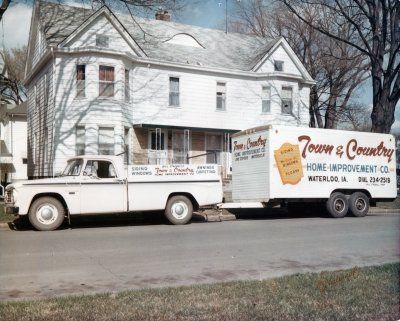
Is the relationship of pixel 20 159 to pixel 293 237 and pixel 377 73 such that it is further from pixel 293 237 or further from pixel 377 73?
pixel 293 237

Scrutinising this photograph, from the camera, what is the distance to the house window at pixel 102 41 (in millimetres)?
23906

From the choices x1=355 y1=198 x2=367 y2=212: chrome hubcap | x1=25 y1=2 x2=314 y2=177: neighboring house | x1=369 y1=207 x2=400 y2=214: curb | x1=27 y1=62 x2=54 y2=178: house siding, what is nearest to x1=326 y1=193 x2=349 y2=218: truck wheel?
x1=355 y1=198 x2=367 y2=212: chrome hubcap

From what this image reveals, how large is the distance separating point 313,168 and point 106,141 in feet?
34.1

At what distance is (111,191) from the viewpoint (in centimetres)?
1389

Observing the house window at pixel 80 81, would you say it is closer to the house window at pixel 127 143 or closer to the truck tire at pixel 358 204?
the house window at pixel 127 143

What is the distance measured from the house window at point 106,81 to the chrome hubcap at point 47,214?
1091cm

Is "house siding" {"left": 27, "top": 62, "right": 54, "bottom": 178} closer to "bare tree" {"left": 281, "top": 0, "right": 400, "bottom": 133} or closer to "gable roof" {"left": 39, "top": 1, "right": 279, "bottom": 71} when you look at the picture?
"gable roof" {"left": 39, "top": 1, "right": 279, "bottom": 71}

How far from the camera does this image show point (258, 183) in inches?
664

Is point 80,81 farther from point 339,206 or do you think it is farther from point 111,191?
point 339,206

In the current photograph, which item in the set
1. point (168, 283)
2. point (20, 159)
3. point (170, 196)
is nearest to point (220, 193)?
point (170, 196)

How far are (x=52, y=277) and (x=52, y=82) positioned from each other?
57.1 ft

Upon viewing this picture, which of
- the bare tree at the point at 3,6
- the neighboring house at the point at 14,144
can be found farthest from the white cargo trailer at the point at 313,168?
the neighboring house at the point at 14,144

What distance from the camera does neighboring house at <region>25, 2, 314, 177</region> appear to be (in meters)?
23.0

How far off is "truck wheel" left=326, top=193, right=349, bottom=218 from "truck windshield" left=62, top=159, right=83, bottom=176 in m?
8.54
